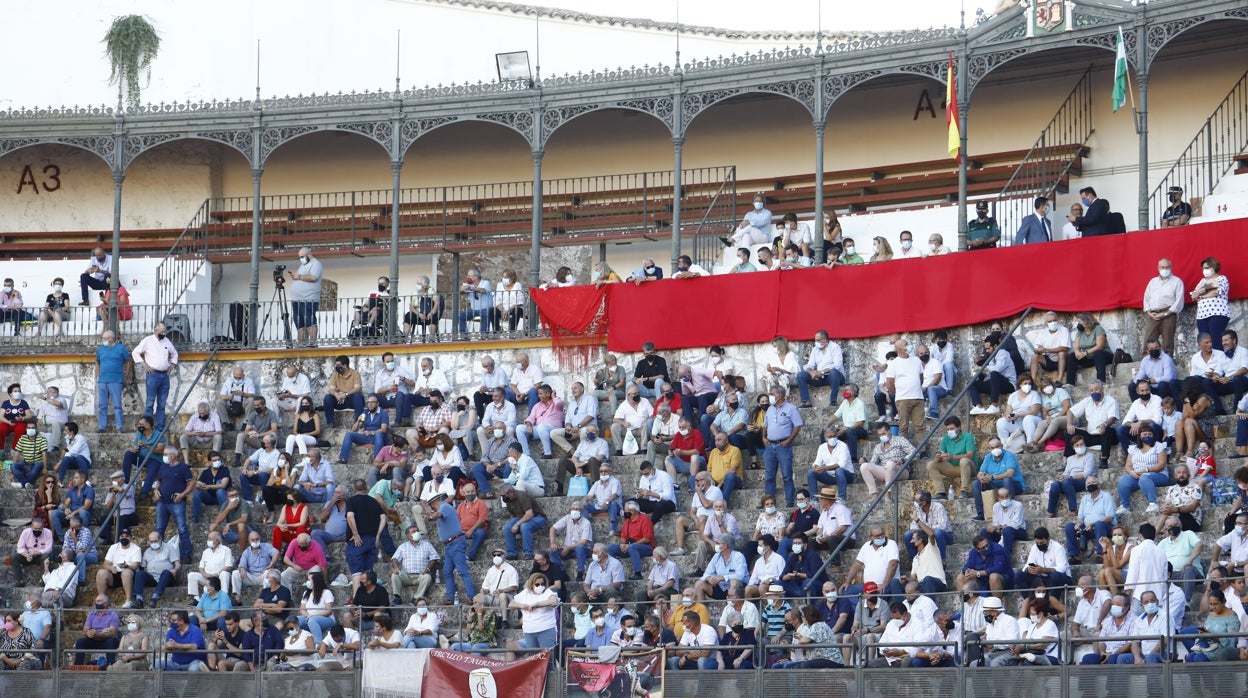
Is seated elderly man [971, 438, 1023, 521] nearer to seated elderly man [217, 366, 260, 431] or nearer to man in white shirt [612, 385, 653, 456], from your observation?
man in white shirt [612, 385, 653, 456]

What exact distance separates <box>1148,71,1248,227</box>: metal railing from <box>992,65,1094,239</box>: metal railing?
148 cm

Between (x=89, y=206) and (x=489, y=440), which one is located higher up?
(x=89, y=206)

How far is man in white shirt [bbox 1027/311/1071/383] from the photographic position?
24.3 m

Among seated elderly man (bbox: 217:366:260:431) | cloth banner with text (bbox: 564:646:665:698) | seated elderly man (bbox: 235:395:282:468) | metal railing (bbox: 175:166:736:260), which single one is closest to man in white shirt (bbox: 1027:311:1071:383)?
cloth banner with text (bbox: 564:646:665:698)

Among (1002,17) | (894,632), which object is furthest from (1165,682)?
(1002,17)

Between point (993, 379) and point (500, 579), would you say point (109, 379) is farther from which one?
point (993, 379)

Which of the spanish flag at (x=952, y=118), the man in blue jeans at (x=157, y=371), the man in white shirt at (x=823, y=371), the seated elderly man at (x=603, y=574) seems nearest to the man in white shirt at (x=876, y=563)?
the seated elderly man at (x=603, y=574)

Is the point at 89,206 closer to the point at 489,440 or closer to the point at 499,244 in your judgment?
the point at 499,244

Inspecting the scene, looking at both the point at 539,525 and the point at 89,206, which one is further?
the point at 89,206

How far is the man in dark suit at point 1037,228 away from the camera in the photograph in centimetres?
2639

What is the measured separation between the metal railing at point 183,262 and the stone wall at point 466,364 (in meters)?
2.16

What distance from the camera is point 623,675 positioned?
2009cm

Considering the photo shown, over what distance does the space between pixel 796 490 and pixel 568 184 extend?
1075 centimetres

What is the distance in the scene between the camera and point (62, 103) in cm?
3650
